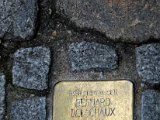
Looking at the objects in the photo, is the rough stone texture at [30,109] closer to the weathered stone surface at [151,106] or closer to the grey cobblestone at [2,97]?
the grey cobblestone at [2,97]

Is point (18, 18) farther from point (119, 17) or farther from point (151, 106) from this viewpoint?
point (151, 106)

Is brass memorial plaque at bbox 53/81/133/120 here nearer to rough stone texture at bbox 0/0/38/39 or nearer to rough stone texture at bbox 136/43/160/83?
rough stone texture at bbox 136/43/160/83

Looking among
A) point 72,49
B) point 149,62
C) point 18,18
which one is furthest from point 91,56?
point 18,18

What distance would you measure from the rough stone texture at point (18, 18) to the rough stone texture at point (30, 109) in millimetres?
262

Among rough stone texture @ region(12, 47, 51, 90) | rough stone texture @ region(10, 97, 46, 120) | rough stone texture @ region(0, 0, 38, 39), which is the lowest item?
rough stone texture @ region(10, 97, 46, 120)

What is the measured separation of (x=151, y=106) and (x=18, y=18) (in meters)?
0.65

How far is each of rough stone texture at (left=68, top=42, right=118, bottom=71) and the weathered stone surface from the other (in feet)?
0.58

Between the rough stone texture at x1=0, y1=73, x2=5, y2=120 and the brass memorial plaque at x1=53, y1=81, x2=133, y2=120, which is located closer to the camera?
the brass memorial plaque at x1=53, y1=81, x2=133, y2=120

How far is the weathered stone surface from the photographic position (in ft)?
6.88

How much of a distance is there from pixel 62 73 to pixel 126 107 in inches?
11.7

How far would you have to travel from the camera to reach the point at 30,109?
7.30 ft

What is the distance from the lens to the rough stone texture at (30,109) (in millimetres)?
2215

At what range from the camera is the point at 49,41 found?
7.51ft

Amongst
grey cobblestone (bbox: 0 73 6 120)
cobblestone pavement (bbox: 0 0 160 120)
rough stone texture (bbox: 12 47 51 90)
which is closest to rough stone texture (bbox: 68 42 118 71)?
cobblestone pavement (bbox: 0 0 160 120)
